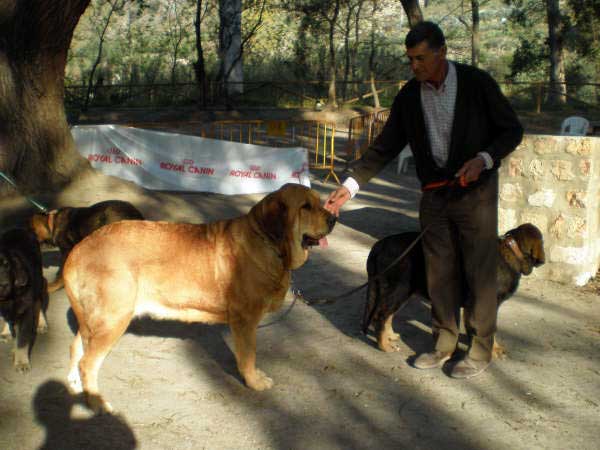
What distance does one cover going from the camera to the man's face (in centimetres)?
389

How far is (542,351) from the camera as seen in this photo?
504cm

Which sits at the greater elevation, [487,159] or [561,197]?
[487,159]

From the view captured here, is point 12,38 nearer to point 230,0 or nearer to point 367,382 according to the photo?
point 367,382

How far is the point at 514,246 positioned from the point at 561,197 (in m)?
2.23

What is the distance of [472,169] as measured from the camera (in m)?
3.91

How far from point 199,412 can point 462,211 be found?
2355mm

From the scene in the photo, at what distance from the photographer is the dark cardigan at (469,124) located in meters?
4.07

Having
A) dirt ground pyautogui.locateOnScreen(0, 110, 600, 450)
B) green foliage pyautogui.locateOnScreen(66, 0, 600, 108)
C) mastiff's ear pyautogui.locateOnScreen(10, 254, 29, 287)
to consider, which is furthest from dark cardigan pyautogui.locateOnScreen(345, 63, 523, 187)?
green foliage pyautogui.locateOnScreen(66, 0, 600, 108)

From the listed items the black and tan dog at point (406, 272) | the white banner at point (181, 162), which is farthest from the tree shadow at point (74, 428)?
the white banner at point (181, 162)

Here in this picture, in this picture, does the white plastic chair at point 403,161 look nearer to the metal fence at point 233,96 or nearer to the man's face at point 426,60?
the man's face at point 426,60

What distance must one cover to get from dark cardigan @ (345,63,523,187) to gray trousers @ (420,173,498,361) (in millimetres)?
195

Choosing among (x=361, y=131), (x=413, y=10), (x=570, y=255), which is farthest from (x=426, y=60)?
(x=361, y=131)

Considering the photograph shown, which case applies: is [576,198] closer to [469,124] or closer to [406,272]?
[406,272]

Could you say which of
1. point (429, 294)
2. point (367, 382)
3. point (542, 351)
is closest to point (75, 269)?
point (367, 382)
